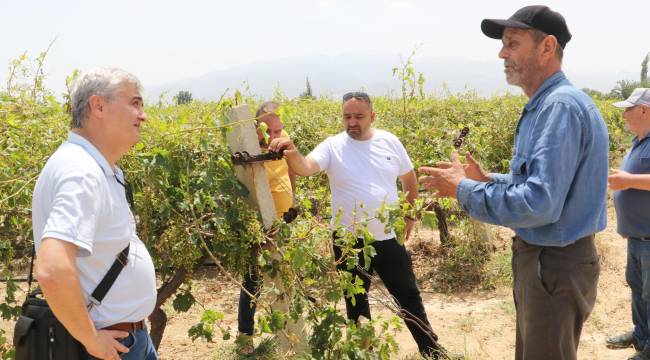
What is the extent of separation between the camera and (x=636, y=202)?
3748mm

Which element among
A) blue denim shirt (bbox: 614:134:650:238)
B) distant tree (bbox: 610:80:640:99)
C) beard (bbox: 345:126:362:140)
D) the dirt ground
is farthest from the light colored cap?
distant tree (bbox: 610:80:640:99)

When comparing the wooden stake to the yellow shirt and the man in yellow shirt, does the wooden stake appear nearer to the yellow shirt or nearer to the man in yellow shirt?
the man in yellow shirt

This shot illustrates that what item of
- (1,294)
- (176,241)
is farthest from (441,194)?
(1,294)

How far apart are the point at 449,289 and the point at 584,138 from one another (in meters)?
3.93

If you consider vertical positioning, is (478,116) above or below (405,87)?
below

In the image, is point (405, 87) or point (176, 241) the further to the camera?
point (405, 87)

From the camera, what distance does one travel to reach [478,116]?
8375 mm

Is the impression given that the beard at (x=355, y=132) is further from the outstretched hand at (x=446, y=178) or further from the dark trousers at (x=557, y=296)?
the dark trousers at (x=557, y=296)

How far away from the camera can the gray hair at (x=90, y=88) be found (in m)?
1.72

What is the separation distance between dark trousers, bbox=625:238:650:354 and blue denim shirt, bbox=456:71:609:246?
190 centimetres

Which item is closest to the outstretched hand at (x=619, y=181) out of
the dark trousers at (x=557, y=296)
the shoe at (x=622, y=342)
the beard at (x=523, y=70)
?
the shoe at (x=622, y=342)

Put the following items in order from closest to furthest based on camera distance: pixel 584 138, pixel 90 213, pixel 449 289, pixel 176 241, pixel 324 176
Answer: pixel 90 213, pixel 584 138, pixel 176 241, pixel 324 176, pixel 449 289

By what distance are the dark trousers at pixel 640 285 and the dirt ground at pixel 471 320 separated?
0.25m

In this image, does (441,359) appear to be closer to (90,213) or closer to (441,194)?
(441,194)
